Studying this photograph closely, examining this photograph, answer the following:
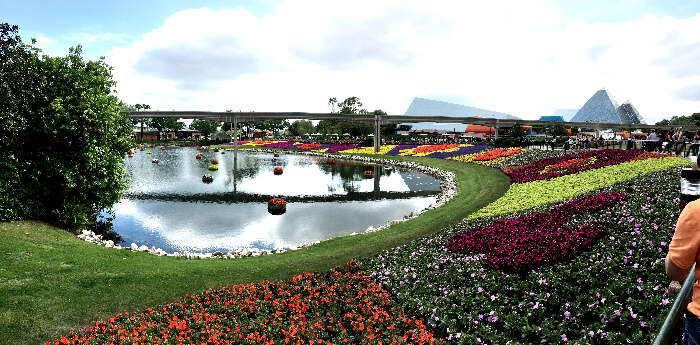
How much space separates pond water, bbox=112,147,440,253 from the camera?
70.6 ft

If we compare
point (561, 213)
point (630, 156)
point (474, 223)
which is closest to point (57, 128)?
point (474, 223)

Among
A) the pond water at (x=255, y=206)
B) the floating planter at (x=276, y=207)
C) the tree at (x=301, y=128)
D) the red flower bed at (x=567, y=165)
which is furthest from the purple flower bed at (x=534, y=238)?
the tree at (x=301, y=128)

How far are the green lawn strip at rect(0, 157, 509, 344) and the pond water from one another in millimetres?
4097

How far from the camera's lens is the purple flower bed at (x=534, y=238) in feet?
35.6

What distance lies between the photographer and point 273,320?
9.79 metres

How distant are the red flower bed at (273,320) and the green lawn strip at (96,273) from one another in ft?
3.28

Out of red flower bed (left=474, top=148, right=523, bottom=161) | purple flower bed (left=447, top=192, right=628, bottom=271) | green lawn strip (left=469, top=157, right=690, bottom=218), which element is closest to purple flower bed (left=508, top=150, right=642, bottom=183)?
green lawn strip (left=469, top=157, right=690, bottom=218)

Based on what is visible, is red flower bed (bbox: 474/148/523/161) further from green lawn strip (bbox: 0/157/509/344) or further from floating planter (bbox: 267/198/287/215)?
green lawn strip (bbox: 0/157/509/344)

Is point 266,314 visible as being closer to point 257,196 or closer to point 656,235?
point 656,235

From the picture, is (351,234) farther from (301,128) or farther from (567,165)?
(301,128)

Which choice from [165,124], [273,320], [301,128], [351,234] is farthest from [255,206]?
[165,124]

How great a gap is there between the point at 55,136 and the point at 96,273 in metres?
9.41

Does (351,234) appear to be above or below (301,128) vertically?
below

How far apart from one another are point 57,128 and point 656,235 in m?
24.1
